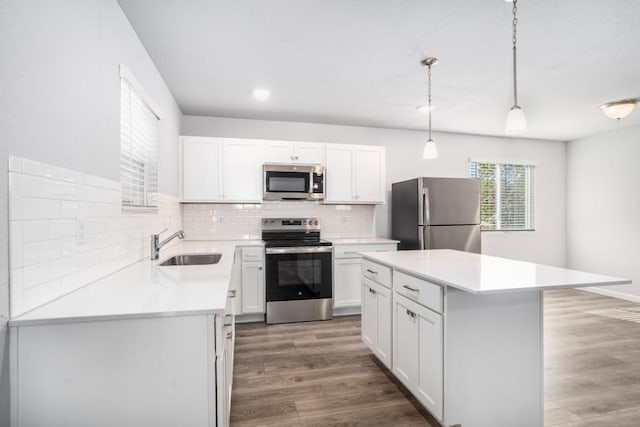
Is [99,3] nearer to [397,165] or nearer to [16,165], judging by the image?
[16,165]

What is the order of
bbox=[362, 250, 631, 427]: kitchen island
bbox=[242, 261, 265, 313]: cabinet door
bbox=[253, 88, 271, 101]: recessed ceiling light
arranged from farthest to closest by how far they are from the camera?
bbox=[242, 261, 265, 313]: cabinet door → bbox=[253, 88, 271, 101]: recessed ceiling light → bbox=[362, 250, 631, 427]: kitchen island

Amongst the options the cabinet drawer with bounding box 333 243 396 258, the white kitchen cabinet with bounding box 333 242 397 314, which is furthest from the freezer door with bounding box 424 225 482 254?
the white kitchen cabinet with bounding box 333 242 397 314

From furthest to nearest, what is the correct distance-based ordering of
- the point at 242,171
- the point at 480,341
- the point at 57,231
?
the point at 242,171 → the point at 480,341 → the point at 57,231

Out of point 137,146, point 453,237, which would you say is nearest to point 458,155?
point 453,237

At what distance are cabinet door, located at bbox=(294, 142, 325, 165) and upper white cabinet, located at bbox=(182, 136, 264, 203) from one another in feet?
1.46

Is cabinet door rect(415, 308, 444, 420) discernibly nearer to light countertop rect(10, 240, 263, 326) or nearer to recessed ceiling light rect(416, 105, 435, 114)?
light countertop rect(10, 240, 263, 326)

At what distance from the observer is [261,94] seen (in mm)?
3359

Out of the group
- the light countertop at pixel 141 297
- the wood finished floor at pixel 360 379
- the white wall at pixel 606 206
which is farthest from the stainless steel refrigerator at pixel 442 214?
the light countertop at pixel 141 297

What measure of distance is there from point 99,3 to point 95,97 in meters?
0.50

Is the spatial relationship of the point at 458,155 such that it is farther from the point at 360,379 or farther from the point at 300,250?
the point at 360,379

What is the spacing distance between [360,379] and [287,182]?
233 cm

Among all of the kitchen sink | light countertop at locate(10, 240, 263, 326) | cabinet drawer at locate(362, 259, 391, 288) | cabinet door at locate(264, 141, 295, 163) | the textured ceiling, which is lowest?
cabinet drawer at locate(362, 259, 391, 288)

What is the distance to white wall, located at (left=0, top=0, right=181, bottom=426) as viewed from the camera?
1.05 meters

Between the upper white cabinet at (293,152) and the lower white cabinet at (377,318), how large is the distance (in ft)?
6.09
